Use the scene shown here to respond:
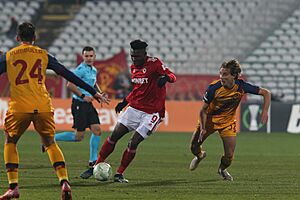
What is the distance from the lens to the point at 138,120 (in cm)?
1232

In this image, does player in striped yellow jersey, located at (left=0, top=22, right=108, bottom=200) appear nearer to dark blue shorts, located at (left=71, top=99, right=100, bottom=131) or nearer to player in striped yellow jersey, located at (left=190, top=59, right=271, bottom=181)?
player in striped yellow jersey, located at (left=190, top=59, right=271, bottom=181)

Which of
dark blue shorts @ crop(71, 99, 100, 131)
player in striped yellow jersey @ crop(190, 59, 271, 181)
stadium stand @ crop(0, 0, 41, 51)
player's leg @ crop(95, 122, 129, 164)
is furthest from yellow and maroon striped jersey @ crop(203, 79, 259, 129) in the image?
stadium stand @ crop(0, 0, 41, 51)

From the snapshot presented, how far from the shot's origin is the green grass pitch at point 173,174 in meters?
10.7

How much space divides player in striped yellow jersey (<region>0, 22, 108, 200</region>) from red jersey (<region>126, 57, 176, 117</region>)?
9.17ft

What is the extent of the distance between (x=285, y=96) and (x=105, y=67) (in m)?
7.19

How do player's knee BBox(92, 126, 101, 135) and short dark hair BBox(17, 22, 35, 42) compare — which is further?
player's knee BBox(92, 126, 101, 135)

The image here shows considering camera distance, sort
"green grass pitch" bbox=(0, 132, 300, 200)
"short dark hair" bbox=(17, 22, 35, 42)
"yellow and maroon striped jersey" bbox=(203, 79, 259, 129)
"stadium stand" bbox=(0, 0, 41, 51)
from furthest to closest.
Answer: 1. "stadium stand" bbox=(0, 0, 41, 51)
2. "yellow and maroon striped jersey" bbox=(203, 79, 259, 129)
3. "green grass pitch" bbox=(0, 132, 300, 200)
4. "short dark hair" bbox=(17, 22, 35, 42)

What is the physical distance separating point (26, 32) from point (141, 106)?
3.27 meters

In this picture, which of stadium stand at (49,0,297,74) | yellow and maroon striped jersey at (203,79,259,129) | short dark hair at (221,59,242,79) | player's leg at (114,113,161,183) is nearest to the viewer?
player's leg at (114,113,161,183)

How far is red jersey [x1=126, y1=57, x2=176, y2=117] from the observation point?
40.2ft

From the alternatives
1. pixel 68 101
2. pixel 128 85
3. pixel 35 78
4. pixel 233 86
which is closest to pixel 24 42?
pixel 35 78

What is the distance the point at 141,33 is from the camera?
3809cm

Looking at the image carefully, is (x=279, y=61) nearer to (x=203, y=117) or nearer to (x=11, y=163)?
(x=203, y=117)

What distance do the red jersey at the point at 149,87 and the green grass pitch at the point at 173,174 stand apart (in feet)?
3.48
